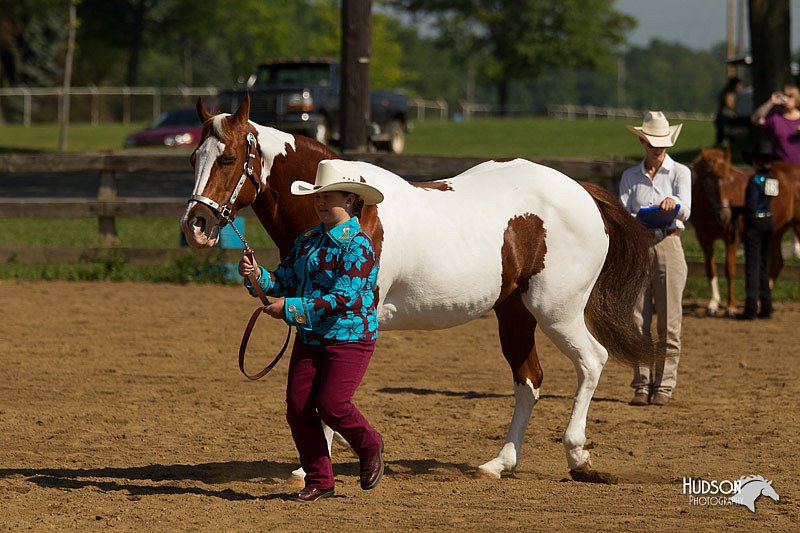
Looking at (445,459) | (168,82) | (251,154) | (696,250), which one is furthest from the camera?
(168,82)

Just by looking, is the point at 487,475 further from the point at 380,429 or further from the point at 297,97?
the point at 297,97

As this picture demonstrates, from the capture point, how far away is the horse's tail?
688 centimetres

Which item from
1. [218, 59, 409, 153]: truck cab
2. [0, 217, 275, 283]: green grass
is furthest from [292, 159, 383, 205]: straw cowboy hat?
[218, 59, 409, 153]: truck cab

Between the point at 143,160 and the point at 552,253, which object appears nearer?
the point at 552,253

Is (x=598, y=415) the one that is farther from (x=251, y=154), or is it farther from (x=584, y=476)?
(x=251, y=154)

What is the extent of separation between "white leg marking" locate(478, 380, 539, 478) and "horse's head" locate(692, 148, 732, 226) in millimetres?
5936

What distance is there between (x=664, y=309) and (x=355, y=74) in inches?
279

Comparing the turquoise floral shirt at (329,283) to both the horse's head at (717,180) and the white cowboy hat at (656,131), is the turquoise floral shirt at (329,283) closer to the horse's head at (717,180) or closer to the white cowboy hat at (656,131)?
the white cowboy hat at (656,131)

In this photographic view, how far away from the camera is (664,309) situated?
8.45m

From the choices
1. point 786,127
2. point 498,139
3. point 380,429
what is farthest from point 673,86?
point 380,429

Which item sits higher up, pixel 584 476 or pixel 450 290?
pixel 450 290

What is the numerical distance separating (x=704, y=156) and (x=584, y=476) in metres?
6.38

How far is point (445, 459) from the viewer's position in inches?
267

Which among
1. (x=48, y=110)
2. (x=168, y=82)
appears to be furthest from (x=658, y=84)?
(x=48, y=110)
